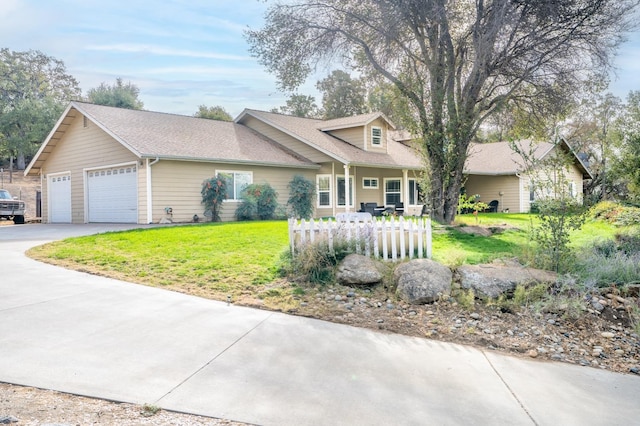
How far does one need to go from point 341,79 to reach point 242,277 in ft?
135

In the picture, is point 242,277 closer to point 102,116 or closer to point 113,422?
point 113,422

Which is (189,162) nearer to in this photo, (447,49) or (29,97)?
(447,49)

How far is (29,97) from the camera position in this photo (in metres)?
44.6

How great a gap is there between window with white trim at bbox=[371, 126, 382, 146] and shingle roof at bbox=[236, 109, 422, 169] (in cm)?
66

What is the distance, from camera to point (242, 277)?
7.20m

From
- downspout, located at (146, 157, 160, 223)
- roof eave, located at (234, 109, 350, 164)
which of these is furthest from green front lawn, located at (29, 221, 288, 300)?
roof eave, located at (234, 109, 350, 164)

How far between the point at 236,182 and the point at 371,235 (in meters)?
12.4

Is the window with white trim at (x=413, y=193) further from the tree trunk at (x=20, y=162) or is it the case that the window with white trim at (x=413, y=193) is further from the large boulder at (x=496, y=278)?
the tree trunk at (x=20, y=162)

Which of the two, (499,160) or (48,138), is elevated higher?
(48,138)

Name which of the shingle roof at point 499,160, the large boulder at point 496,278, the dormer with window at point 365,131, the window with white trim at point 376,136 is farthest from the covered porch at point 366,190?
the large boulder at point 496,278

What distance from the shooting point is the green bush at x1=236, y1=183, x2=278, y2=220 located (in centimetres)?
1862

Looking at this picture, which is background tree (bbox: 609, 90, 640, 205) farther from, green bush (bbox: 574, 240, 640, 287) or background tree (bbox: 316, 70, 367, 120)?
background tree (bbox: 316, 70, 367, 120)

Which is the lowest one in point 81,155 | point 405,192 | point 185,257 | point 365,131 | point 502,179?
point 185,257

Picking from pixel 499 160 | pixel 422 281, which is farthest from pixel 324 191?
pixel 422 281
